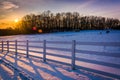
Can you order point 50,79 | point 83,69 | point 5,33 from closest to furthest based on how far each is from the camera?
1. point 50,79
2. point 83,69
3. point 5,33

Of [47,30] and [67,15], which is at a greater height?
[67,15]

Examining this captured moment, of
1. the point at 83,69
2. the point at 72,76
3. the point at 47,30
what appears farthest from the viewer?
the point at 47,30

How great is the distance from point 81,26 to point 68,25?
7.55 metres

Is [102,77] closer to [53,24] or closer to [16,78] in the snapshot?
[16,78]

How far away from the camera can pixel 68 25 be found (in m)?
110

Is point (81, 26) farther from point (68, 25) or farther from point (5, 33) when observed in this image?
point (5, 33)

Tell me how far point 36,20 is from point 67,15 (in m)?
18.4

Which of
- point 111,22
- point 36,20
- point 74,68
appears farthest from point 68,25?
point 74,68

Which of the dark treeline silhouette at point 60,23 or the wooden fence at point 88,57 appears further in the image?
the dark treeline silhouette at point 60,23

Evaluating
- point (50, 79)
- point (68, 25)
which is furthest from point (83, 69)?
point (68, 25)

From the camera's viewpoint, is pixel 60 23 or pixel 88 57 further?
pixel 60 23

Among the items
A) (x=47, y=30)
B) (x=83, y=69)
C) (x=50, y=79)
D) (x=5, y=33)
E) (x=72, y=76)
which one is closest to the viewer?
(x=50, y=79)

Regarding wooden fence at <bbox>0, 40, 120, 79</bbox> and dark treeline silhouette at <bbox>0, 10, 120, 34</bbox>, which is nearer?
wooden fence at <bbox>0, 40, 120, 79</bbox>

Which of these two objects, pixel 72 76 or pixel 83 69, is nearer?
pixel 72 76
